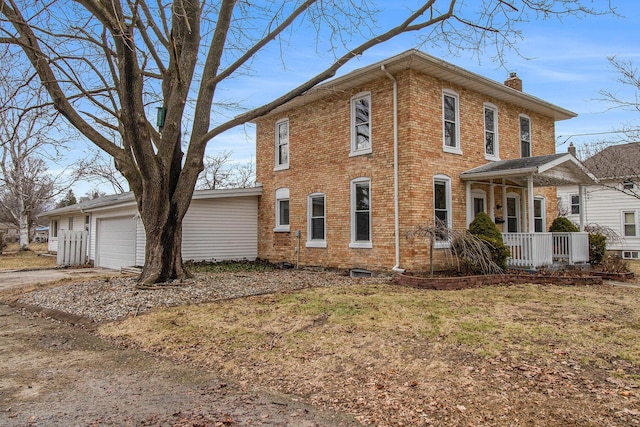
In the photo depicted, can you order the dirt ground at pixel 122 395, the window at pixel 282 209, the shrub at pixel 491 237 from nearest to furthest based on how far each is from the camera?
1. the dirt ground at pixel 122 395
2. the shrub at pixel 491 237
3. the window at pixel 282 209

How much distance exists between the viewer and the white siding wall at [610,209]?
70.6ft

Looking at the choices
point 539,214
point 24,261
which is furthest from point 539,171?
point 24,261

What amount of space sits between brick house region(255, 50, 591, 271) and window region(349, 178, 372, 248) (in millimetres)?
31

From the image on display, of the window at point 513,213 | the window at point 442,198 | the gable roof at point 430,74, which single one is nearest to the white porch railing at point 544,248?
the window at point 442,198

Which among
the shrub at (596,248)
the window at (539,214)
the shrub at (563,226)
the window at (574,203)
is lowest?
the shrub at (596,248)

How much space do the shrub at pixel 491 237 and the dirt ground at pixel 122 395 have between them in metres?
8.91

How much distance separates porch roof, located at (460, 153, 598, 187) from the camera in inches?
476

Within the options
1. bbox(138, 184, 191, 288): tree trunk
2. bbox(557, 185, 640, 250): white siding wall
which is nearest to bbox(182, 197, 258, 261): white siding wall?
bbox(138, 184, 191, 288): tree trunk

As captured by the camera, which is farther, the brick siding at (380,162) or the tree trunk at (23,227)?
the tree trunk at (23,227)

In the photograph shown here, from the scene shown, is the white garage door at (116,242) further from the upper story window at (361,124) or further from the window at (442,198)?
the window at (442,198)

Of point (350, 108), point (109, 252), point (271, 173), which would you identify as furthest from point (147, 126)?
point (109, 252)

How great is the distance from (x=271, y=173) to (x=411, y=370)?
42.5 feet

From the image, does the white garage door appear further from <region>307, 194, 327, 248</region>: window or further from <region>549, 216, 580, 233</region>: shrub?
<region>549, 216, 580, 233</region>: shrub

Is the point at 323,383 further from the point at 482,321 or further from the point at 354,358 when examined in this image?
the point at 482,321
